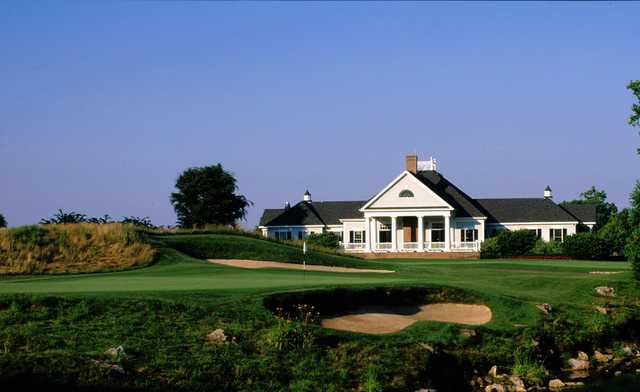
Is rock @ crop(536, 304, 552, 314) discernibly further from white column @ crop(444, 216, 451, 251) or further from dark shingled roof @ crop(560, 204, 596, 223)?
dark shingled roof @ crop(560, 204, 596, 223)

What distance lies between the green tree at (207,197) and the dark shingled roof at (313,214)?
5.34 m

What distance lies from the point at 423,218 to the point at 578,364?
1841 inches

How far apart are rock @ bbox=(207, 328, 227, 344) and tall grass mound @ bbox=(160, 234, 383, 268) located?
20877 mm

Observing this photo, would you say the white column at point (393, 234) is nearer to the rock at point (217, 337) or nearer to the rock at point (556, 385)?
the rock at point (556, 385)

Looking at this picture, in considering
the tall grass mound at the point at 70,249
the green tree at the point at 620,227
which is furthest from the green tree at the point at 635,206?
the tall grass mound at the point at 70,249

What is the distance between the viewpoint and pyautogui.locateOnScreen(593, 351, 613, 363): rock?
2020 centimetres

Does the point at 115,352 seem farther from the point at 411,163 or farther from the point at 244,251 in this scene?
the point at 411,163

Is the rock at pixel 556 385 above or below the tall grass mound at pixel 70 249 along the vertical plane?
below

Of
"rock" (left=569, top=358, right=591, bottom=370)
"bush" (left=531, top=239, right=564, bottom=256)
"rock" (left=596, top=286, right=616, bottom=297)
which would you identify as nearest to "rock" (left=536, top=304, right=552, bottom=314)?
"rock" (left=569, top=358, right=591, bottom=370)

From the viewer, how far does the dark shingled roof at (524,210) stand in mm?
66812

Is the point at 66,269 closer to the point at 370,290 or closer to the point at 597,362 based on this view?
the point at 370,290

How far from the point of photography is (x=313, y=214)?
71.4m

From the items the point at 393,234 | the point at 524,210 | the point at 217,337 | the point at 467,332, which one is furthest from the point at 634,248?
the point at 524,210

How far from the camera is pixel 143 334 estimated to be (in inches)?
651
